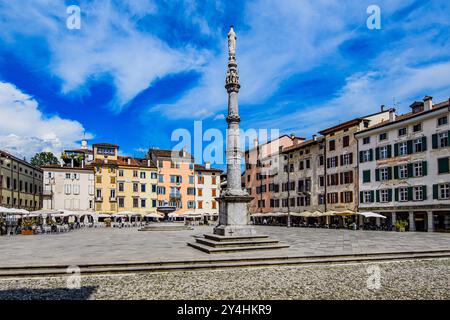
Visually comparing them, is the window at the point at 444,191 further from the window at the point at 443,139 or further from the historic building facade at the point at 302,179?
the historic building facade at the point at 302,179

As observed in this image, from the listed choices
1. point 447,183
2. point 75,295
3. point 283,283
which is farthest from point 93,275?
point 447,183

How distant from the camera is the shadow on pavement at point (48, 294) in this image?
8.45m

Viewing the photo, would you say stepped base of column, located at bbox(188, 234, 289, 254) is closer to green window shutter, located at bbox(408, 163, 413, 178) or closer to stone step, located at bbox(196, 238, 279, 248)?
stone step, located at bbox(196, 238, 279, 248)

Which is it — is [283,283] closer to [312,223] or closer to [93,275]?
[93,275]

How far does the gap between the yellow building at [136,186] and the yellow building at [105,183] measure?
0.84m

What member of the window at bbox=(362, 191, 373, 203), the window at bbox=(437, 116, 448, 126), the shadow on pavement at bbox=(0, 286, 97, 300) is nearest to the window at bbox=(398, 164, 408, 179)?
the window at bbox=(362, 191, 373, 203)

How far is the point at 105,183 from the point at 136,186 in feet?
17.4

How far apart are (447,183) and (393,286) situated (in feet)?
95.2

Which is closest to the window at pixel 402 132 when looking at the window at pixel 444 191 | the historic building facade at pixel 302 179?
the window at pixel 444 191

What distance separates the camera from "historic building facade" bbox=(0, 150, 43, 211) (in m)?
49.4

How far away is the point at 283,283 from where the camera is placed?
32.1 feet

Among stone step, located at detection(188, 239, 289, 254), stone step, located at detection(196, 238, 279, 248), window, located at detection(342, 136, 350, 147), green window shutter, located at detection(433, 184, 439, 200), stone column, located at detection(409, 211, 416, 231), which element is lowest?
stone column, located at detection(409, 211, 416, 231)

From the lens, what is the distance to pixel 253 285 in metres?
9.62

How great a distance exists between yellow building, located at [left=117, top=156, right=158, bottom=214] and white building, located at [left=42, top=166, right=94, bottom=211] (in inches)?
191
